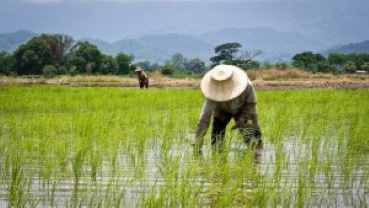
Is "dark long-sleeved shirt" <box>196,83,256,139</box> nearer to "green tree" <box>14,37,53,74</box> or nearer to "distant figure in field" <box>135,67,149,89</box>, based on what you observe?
"distant figure in field" <box>135,67,149,89</box>

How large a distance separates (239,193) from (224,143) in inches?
50.3

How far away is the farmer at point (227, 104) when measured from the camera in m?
4.87

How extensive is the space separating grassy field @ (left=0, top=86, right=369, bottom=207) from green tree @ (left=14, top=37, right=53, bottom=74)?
3632 cm

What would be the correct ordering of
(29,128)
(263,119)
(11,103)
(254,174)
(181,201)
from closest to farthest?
(181,201) < (254,174) < (29,128) < (263,119) < (11,103)

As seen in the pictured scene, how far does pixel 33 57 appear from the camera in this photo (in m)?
43.5

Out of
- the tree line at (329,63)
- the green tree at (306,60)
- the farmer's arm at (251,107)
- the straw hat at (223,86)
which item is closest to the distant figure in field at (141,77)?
the farmer's arm at (251,107)

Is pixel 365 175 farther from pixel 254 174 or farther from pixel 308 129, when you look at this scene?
pixel 308 129

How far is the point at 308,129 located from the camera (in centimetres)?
712

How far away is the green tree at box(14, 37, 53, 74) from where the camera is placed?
143ft

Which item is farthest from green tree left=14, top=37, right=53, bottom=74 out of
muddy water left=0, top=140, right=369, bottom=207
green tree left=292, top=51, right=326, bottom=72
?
muddy water left=0, top=140, right=369, bottom=207

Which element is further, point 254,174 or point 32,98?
point 32,98

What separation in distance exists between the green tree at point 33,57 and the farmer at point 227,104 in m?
39.4

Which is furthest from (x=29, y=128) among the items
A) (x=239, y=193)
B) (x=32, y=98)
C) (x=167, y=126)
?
(x=32, y=98)

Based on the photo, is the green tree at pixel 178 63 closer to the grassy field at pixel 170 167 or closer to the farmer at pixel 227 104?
the grassy field at pixel 170 167
